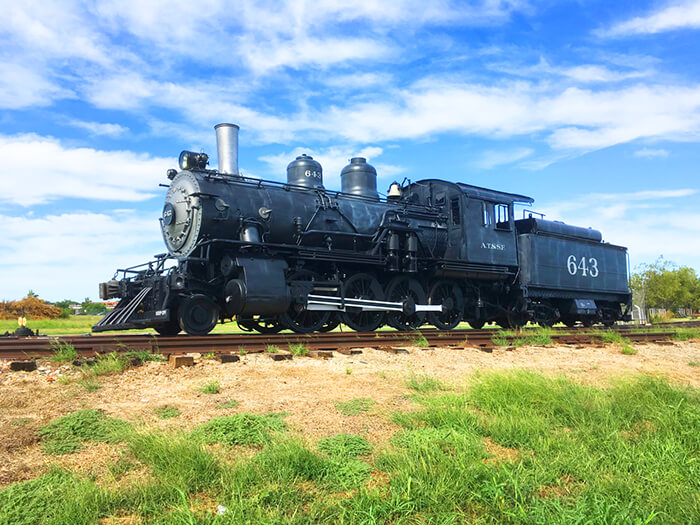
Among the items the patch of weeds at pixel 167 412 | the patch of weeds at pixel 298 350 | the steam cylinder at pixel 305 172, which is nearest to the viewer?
the patch of weeds at pixel 167 412

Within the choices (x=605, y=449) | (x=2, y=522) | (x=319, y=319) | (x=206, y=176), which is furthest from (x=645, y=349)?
(x=2, y=522)

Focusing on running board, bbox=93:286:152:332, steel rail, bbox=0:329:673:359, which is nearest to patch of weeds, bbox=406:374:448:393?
steel rail, bbox=0:329:673:359

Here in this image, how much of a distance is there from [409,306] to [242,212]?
14.9 ft

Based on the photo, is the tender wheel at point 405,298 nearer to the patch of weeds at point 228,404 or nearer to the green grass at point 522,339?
the green grass at point 522,339

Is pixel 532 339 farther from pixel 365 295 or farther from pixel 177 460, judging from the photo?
pixel 177 460

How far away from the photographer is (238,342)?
28.4 feet

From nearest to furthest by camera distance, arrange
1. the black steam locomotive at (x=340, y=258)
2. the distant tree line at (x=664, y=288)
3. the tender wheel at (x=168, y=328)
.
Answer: the black steam locomotive at (x=340, y=258) < the tender wheel at (x=168, y=328) < the distant tree line at (x=664, y=288)

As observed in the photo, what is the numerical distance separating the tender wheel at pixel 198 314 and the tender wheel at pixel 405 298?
4.35 meters

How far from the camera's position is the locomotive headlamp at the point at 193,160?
11164 mm

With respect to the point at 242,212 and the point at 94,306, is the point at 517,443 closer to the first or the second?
the point at 242,212

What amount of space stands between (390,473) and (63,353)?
492 centimetres

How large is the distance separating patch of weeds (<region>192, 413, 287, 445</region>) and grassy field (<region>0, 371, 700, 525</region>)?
1 centimetres

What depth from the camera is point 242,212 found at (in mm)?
11000

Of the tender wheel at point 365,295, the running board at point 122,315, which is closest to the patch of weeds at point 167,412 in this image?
the running board at point 122,315
